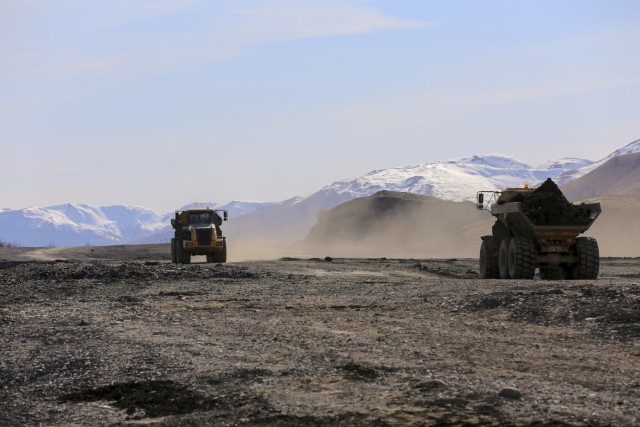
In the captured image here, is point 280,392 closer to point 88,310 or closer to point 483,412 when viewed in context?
point 483,412

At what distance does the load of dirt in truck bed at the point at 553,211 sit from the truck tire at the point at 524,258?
0.69 meters

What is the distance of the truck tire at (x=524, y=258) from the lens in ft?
95.8

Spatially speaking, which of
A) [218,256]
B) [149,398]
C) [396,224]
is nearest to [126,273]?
[218,256]

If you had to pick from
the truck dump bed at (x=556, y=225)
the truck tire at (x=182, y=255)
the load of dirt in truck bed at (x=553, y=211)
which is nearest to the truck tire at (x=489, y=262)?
the truck dump bed at (x=556, y=225)

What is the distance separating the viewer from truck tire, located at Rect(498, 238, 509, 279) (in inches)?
1214

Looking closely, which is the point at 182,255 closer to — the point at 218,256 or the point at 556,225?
the point at 218,256

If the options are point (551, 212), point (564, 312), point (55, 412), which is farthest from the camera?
point (551, 212)

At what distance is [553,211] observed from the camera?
97.5ft

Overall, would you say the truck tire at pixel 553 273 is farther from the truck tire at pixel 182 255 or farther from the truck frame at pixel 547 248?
the truck tire at pixel 182 255

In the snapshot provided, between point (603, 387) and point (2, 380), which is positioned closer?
point (603, 387)

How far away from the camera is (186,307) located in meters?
21.7

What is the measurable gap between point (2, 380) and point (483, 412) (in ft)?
19.5

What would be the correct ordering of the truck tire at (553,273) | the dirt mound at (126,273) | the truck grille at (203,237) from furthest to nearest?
the truck grille at (203,237) → the dirt mound at (126,273) → the truck tire at (553,273)

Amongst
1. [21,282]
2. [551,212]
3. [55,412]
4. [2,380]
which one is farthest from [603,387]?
[21,282]
